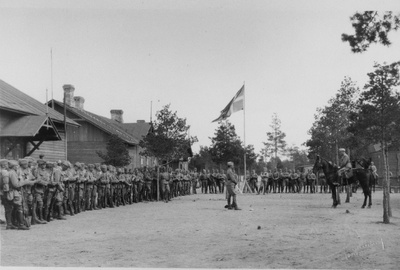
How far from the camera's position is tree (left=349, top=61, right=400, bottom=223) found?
1384 centimetres

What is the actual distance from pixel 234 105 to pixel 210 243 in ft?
71.0

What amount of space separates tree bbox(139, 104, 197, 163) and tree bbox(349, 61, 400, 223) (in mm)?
13122

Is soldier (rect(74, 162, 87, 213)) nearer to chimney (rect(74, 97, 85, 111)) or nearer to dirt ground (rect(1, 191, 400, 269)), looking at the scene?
dirt ground (rect(1, 191, 400, 269))

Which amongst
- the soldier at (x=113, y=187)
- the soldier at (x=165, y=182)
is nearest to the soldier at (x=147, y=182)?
the soldier at (x=165, y=182)

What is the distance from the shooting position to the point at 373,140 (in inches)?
575

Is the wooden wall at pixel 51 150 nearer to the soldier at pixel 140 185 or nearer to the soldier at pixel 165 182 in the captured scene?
the soldier at pixel 140 185

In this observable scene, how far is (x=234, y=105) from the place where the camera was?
3089 cm

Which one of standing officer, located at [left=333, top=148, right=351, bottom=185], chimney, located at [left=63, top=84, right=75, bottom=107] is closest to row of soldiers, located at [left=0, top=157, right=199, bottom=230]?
standing officer, located at [left=333, top=148, right=351, bottom=185]

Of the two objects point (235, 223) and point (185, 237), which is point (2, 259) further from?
point (235, 223)

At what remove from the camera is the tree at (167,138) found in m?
25.6

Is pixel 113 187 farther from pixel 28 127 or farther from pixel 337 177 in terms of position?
pixel 337 177

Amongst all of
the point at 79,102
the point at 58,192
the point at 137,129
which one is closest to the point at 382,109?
the point at 58,192

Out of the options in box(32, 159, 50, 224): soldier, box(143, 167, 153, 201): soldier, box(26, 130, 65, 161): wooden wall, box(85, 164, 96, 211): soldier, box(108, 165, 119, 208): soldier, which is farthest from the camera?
box(26, 130, 65, 161): wooden wall

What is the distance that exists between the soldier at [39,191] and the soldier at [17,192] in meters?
0.88
